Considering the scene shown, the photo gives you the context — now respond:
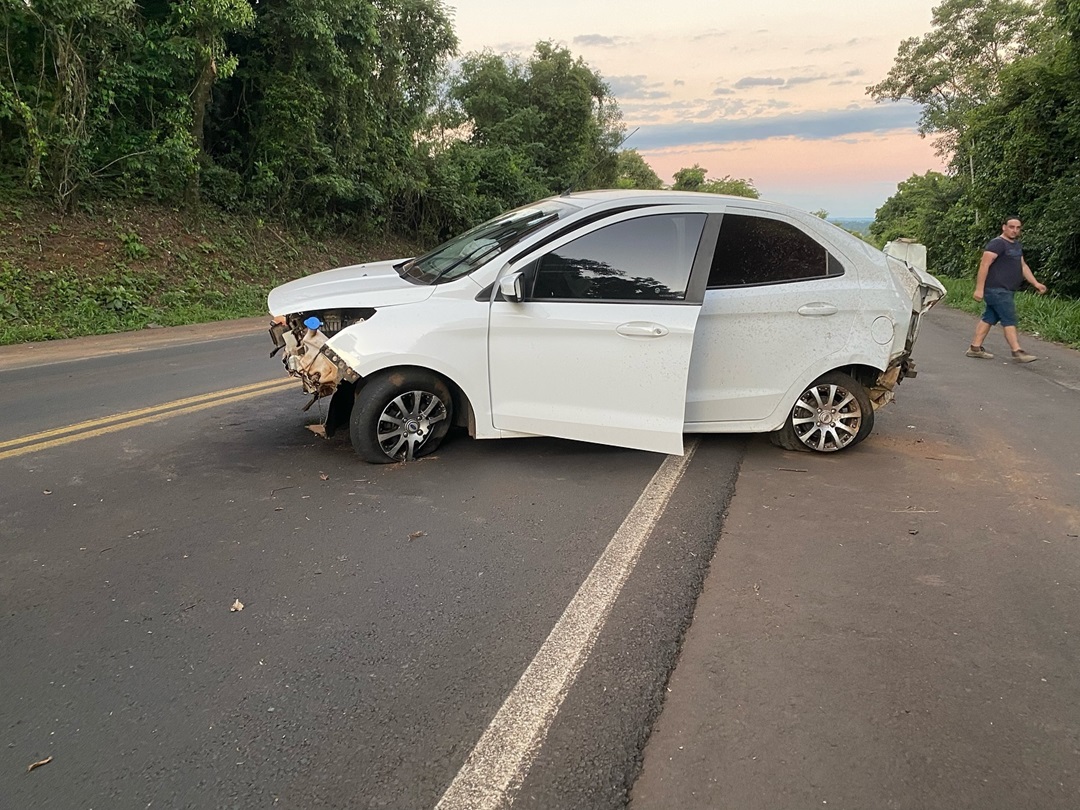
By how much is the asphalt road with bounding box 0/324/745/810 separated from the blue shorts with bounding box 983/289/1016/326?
648 cm

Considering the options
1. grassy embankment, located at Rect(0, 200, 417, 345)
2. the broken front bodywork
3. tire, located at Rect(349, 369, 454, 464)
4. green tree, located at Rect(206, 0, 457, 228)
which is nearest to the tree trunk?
grassy embankment, located at Rect(0, 200, 417, 345)

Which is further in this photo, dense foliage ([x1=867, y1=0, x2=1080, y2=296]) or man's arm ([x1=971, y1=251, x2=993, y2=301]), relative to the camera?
dense foliage ([x1=867, y1=0, x2=1080, y2=296])

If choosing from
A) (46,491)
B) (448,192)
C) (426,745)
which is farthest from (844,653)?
(448,192)

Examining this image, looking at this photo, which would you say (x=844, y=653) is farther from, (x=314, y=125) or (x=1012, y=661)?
(x=314, y=125)

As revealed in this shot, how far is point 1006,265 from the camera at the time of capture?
33.6 feet

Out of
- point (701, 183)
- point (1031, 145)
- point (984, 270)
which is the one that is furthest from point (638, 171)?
point (984, 270)

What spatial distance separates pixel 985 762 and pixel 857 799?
51cm

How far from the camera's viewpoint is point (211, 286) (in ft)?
52.3

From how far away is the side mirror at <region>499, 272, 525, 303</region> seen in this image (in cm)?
493

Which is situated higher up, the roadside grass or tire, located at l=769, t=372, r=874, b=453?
tire, located at l=769, t=372, r=874, b=453

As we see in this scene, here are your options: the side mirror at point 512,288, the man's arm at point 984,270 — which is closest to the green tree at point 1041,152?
the man's arm at point 984,270

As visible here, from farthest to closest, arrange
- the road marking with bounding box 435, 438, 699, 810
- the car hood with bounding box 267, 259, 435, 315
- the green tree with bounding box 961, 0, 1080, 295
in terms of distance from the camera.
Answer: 1. the green tree with bounding box 961, 0, 1080, 295
2. the car hood with bounding box 267, 259, 435, 315
3. the road marking with bounding box 435, 438, 699, 810

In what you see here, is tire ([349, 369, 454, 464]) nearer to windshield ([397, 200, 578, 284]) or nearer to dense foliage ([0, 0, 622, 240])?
windshield ([397, 200, 578, 284])

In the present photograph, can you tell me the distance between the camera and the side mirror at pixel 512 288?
493cm
